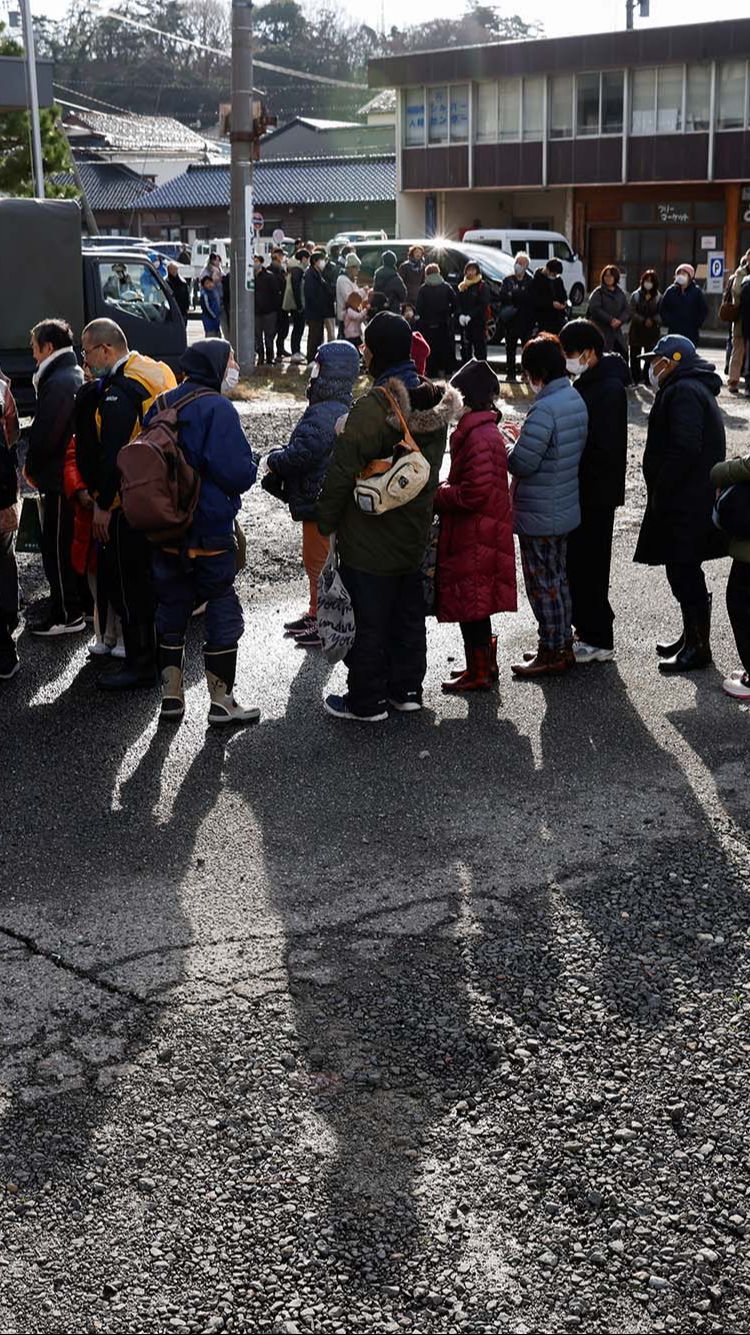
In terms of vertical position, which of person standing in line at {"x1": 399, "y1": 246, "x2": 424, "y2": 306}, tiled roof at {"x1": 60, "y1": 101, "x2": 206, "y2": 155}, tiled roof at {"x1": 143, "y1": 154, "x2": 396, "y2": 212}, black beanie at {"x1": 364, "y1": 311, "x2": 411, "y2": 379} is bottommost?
black beanie at {"x1": 364, "y1": 311, "x2": 411, "y2": 379}

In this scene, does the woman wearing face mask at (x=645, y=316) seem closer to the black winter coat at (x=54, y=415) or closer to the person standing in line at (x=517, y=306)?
the person standing in line at (x=517, y=306)

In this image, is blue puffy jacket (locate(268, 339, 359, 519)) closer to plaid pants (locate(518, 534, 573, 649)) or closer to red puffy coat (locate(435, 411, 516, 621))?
red puffy coat (locate(435, 411, 516, 621))

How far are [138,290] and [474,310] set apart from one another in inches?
196

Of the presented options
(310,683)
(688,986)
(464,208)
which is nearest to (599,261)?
(464,208)

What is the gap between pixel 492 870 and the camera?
5.57 m

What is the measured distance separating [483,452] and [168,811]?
2.36 m

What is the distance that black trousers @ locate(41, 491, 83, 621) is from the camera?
845 centimetres

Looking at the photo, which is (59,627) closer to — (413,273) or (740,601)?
(740,601)

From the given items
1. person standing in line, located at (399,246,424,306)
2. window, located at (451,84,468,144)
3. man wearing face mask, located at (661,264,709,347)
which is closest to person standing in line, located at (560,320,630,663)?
man wearing face mask, located at (661,264,709,347)

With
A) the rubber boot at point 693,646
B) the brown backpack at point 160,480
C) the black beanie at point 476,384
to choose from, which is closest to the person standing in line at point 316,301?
the rubber boot at point 693,646

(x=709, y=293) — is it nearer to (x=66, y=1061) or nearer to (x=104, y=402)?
(x=104, y=402)

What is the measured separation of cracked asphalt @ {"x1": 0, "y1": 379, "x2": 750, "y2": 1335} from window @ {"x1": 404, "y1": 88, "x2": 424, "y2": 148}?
152 feet

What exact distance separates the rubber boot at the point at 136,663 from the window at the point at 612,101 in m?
41.0

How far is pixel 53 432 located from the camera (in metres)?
8.14
